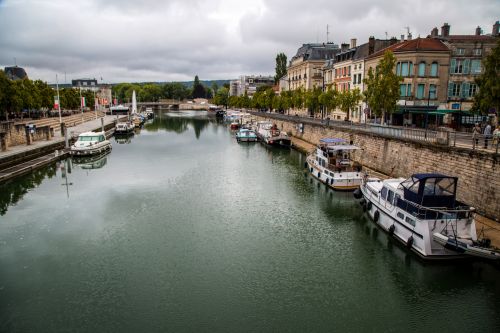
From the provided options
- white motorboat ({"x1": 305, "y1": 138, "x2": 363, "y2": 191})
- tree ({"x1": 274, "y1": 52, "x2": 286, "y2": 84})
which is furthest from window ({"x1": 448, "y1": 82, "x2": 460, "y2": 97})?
tree ({"x1": 274, "y1": 52, "x2": 286, "y2": 84})

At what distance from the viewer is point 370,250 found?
20.4m

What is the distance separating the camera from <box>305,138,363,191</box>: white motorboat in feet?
102

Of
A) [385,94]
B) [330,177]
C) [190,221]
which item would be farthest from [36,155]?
[385,94]

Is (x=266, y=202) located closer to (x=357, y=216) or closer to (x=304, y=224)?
(x=304, y=224)

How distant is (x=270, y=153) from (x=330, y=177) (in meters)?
21.6

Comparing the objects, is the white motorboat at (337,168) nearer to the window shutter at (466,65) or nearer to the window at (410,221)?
the window at (410,221)

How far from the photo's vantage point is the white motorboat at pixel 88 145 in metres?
46.8

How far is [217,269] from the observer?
17938mm

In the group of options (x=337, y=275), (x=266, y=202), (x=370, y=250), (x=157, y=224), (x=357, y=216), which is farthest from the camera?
(x=266, y=202)

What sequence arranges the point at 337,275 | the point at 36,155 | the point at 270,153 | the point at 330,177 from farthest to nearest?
the point at 270,153, the point at 36,155, the point at 330,177, the point at 337,275

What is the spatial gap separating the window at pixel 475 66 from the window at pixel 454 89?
91.8 inches

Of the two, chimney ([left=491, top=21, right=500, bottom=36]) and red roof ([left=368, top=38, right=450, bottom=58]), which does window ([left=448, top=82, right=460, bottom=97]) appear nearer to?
red roof ([left=368, top=38, right=450, bottom=58])

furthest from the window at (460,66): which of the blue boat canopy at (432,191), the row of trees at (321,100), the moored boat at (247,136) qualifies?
the blue boat canopy at (432,191)

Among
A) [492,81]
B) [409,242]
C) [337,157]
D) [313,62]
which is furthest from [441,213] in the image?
[313,62]
